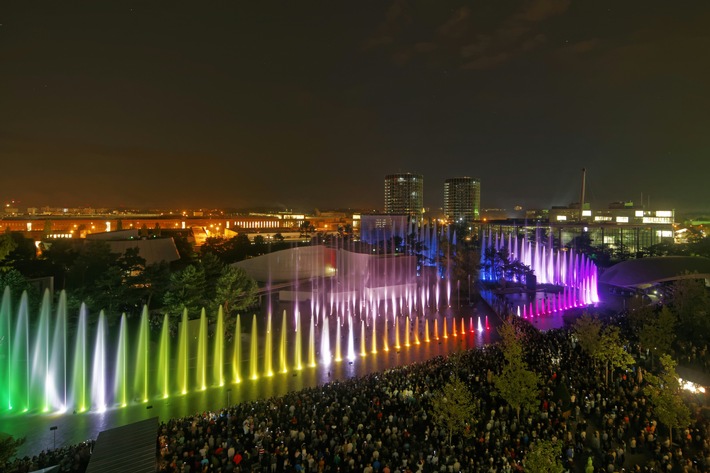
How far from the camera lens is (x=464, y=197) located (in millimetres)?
185625

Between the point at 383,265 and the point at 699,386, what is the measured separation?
23.6 m

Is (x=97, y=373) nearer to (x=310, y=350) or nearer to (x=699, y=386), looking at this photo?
(x=310, y=350)

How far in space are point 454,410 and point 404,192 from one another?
15964 cm

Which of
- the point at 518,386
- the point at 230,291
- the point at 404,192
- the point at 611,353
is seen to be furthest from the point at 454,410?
the point at 404,192

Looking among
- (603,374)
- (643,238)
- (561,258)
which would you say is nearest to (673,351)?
(603,374)

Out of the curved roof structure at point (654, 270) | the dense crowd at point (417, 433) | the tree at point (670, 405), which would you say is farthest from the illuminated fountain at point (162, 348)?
the curved roof structure at point (654, 270)

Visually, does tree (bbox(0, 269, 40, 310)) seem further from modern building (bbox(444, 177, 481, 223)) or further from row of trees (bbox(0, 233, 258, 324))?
modern building (bbox(444, 177, 481, 223))

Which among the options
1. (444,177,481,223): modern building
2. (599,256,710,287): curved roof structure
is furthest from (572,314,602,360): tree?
(444,177,481,223): modern building

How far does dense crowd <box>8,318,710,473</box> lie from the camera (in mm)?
10930

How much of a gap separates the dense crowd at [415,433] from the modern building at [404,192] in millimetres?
152861

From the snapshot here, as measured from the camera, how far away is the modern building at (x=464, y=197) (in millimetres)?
183875

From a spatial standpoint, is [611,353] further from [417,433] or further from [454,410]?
[417,433]

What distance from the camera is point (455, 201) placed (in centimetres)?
18788

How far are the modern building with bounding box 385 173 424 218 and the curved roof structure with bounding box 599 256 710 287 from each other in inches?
4987
